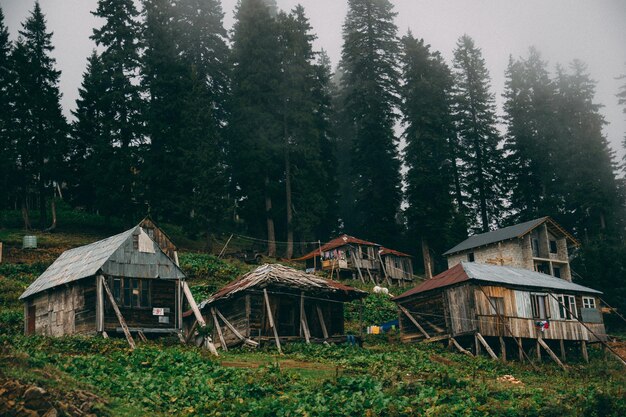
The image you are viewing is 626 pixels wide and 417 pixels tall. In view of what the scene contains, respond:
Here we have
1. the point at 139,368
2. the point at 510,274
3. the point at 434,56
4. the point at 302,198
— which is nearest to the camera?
the point at 139,368

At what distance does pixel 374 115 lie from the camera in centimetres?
7338

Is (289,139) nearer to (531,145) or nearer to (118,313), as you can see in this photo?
(531,145)

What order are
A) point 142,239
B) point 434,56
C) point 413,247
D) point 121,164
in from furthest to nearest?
point 434,56, point 413,247, point 121,164, point 142,239

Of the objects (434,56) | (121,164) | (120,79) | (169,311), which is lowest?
(169,311)

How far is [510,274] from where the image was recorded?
45.8 metres

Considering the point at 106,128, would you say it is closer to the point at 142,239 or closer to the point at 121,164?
the point at 121,164

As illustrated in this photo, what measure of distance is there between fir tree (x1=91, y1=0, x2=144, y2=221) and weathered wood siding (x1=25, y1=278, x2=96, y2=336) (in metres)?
21.0

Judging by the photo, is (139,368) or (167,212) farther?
A: (167,212)

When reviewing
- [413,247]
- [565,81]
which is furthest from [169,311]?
[565,81]

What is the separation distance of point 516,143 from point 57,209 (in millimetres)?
46736

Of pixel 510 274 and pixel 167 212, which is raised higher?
pixel 167 212

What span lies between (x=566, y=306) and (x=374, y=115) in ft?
108

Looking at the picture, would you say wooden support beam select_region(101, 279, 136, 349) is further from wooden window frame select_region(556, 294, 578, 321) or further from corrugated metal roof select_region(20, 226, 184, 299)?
wooden window frame select_region(556, 294, 578, 321)

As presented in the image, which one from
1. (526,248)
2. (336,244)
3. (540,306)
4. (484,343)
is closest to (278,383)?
(484,343)
